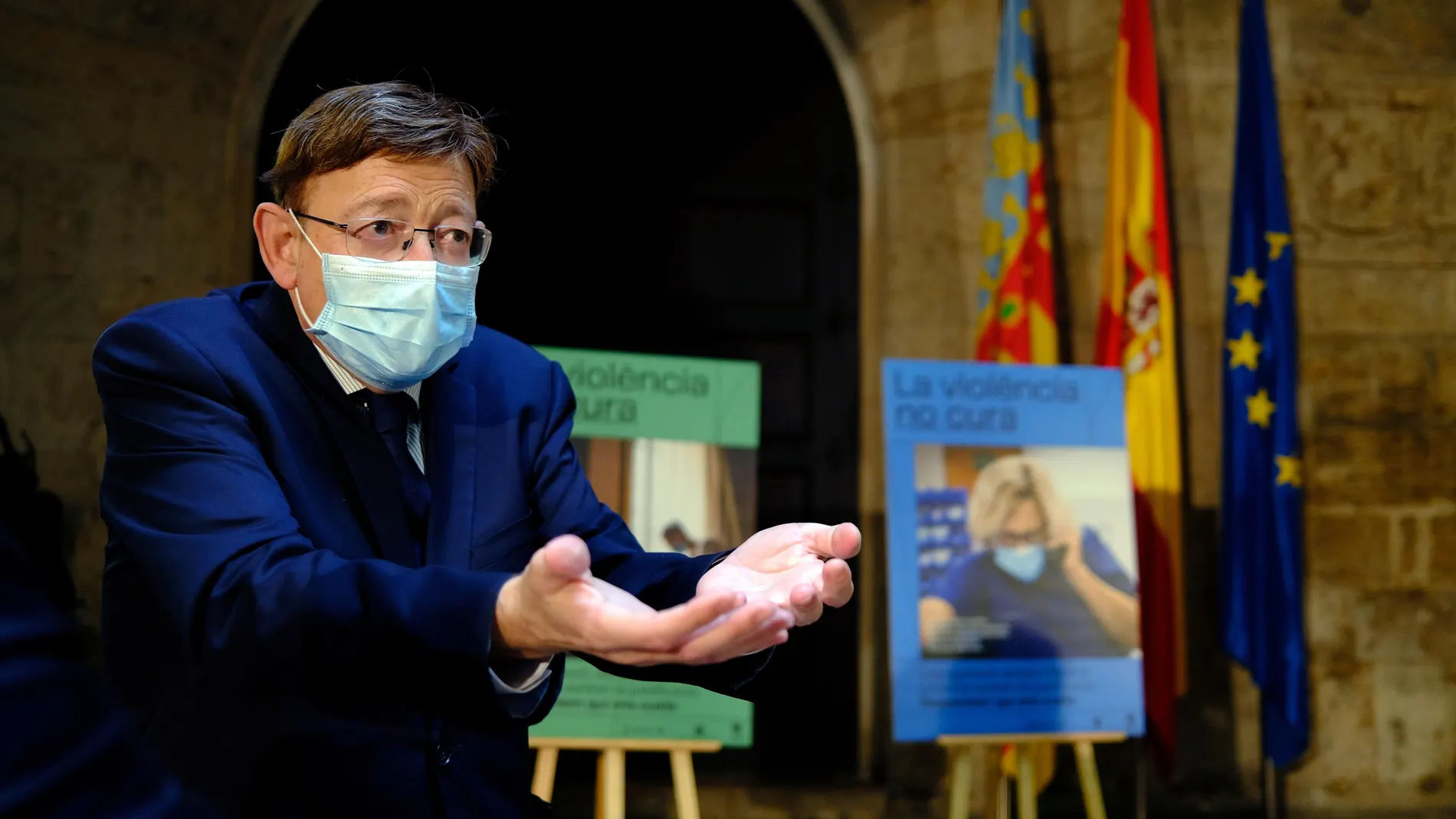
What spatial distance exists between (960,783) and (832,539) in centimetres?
250

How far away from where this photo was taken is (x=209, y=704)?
1298 millimetres

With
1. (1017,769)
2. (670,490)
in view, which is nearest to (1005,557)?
(1017,769)

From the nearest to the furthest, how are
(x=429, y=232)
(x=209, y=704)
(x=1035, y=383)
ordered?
(x=209, y=704) → (x=429, y=232) → (x=1035, y=383)

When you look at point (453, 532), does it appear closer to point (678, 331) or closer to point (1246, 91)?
point (678, 331)

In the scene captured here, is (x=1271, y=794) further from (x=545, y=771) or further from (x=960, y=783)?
(x=545, y=771)

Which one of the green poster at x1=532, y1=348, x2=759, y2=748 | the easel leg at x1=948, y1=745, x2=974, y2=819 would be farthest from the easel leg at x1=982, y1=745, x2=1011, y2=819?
the green poster at x1=532, y1=348, x2=759, y2=748

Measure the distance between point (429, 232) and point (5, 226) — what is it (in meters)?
3.77

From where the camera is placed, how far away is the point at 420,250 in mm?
1532

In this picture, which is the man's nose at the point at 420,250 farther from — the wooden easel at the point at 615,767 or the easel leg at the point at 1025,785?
the easel leg at the point at 1025,785

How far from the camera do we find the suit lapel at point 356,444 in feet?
4.56

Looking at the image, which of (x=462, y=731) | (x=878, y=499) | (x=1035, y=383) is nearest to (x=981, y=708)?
(x=1035, y=383)

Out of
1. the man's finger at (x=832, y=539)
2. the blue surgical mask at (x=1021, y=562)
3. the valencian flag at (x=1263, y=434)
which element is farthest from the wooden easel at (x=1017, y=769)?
the man's finger at (x=832, y=539)

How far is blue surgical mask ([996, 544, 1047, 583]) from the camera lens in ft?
11.9

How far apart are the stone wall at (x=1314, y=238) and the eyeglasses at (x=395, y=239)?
3520 millimetres
